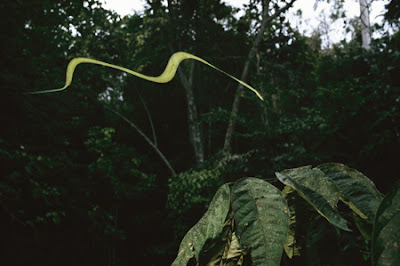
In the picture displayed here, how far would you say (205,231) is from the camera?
0.83 feet

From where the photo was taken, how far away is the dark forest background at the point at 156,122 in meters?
2.57

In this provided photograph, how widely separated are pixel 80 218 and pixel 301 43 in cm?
577

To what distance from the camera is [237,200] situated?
243 millimetres

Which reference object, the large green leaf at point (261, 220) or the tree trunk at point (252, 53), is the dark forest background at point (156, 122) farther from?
the large green leaf at point (261, 220)

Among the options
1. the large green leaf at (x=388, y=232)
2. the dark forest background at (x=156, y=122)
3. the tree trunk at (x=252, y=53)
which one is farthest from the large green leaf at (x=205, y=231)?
the tree trunk at (x=252, y=53)

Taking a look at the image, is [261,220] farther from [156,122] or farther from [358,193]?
[156,122]

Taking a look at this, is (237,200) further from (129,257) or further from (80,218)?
(129,257)

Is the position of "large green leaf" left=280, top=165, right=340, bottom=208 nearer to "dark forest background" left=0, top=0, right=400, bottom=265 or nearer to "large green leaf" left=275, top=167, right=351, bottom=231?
"large green leaf" left=275, top=167, right=351, bottom=231

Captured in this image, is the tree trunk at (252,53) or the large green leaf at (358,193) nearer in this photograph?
the large green leaf at (358,193)

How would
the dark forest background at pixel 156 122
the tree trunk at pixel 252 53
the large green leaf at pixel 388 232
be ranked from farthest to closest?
the tree trunk at pixel 252 53 → the dark forest background at pixel 156 122 → the large green leaf at pixel 388 232

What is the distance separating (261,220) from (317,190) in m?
0.05

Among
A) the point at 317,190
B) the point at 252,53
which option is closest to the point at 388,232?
the point at 317,190

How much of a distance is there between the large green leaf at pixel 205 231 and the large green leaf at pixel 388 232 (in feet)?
0.39

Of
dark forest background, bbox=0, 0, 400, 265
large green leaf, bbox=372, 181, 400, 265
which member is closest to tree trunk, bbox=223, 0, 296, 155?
dark forest background, bbox=0, 0, 400, 265
